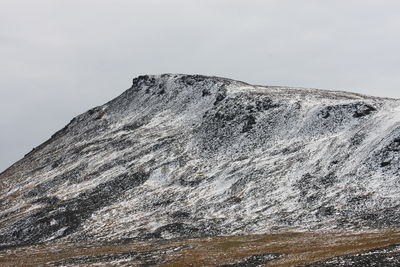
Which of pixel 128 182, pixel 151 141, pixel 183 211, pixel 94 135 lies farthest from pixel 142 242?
pixel 94 135

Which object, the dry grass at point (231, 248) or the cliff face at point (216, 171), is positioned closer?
the dry grass at point (231, 248)

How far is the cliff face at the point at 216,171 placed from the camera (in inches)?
2913

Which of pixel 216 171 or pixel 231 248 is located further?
pixel 216 171

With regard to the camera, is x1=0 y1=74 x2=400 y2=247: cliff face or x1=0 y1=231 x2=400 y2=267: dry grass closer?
x1=0 y1=231 x2=400 y2=267: dry grass

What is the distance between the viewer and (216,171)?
98375mm

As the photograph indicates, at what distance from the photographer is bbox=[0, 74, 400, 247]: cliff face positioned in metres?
74.0

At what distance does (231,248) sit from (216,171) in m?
39.4

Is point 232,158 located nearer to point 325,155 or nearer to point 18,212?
point 325,155

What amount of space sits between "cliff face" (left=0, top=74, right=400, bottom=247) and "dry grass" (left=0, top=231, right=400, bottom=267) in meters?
5.28

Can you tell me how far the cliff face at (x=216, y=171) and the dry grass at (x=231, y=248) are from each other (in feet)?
17.3

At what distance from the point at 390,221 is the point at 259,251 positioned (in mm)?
17800

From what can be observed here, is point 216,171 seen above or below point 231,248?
above

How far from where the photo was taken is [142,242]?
2884 inches

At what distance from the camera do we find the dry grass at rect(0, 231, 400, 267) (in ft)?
152
